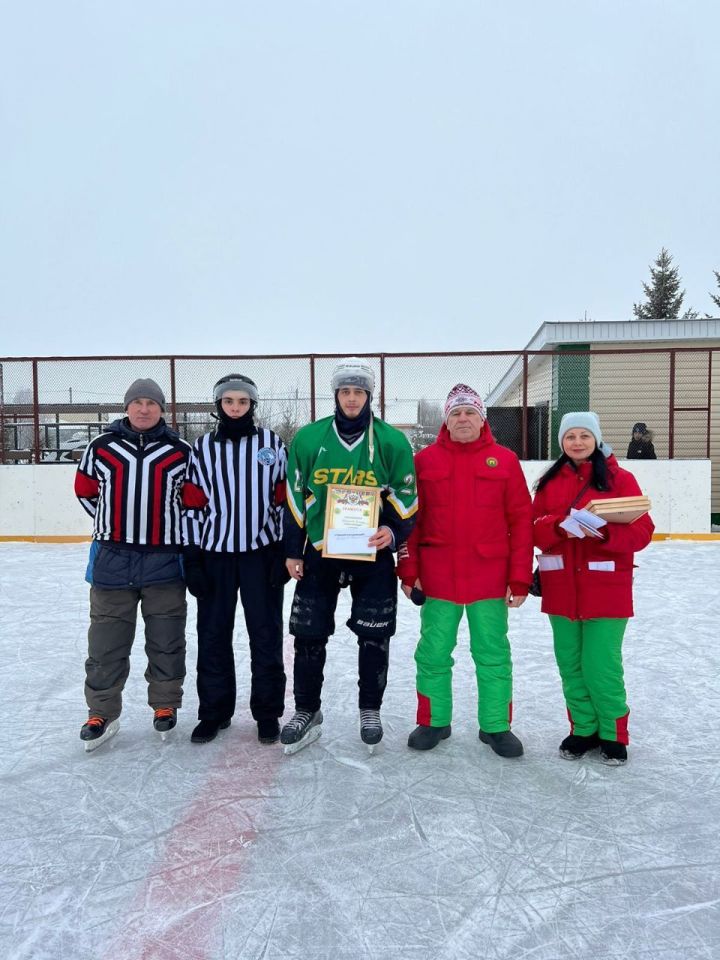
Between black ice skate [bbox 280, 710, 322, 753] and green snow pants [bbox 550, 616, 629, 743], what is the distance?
99 cm

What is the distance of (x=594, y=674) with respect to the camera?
2.62 meters

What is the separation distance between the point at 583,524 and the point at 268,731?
4.81ft

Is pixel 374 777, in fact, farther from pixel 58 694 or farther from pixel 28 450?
pixel 28 450

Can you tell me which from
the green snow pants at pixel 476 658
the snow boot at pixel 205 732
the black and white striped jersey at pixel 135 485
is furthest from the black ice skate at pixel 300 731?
the black and white striped jersey at pixel 135 485

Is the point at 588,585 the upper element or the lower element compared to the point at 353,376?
lower

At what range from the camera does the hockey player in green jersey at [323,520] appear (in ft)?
8.63

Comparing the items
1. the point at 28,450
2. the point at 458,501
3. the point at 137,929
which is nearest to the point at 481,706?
the point at 458,501

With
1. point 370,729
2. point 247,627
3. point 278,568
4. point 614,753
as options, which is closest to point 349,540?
point 278,568

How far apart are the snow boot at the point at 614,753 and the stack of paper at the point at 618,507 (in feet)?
2.84

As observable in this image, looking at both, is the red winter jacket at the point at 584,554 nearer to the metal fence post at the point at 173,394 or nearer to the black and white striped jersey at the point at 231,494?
the black and white striped jersey at the point at 231,494

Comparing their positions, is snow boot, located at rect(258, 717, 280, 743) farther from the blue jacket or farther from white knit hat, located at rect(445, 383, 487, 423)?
white knit hat, located at rect(445, 383, 487, 423)

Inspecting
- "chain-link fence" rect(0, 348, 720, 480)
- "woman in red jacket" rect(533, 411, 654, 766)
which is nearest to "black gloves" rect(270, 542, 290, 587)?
"woman in red jacket" rect(533, 411, 654, 766)

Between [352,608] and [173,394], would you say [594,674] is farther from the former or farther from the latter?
[173,394]

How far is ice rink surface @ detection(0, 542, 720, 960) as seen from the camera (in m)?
1.68
